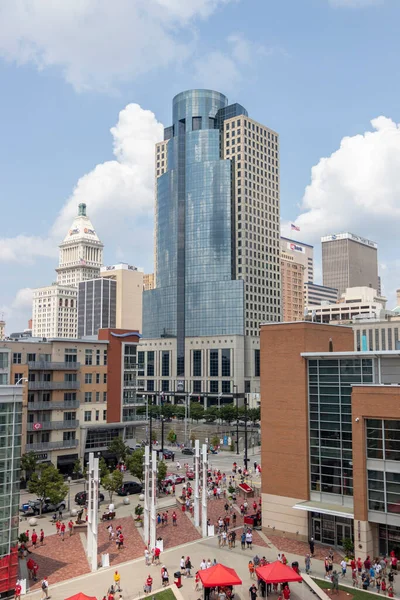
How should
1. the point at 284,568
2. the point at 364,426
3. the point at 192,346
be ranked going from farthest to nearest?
the point at 192,346
the point at 364,426
the point at 284,568

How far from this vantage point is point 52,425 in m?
67.5

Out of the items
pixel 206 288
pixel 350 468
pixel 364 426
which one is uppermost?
pixel 206 288

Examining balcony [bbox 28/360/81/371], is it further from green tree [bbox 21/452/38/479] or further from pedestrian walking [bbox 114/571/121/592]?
pedestrian walking [bbox 114/571/121/592]

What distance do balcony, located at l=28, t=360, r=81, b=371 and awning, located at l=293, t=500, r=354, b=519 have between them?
36319mm

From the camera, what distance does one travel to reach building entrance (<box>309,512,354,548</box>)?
41938 millimetres

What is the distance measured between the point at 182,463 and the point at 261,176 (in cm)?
10738

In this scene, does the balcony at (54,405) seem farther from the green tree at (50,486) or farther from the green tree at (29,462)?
the green tree at (50,486)

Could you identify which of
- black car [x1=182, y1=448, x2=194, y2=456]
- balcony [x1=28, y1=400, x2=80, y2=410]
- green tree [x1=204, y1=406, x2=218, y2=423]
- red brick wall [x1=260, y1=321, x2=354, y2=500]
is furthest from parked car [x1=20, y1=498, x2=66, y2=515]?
green tree [x1=204, y1=406, x2=218, y2=423]

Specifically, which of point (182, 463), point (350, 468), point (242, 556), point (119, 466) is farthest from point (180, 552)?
point (182, 463)

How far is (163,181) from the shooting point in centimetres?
16988

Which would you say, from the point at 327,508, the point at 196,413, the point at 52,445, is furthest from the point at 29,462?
the point at 196,413

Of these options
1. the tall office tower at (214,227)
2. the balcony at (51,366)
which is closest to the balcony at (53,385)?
the balcony at (51,366)

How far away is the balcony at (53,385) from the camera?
218 ft

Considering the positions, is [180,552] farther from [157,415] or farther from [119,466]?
[157,415]
